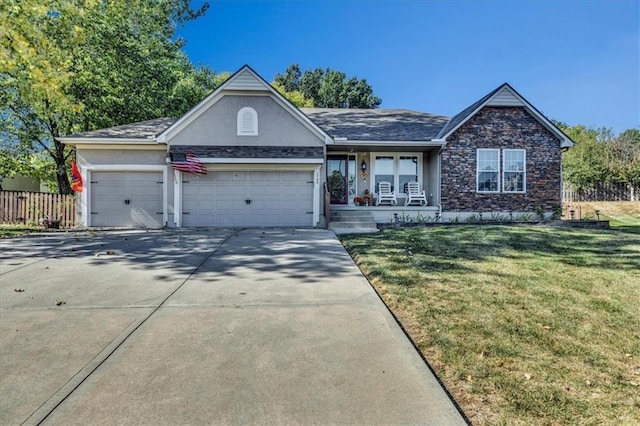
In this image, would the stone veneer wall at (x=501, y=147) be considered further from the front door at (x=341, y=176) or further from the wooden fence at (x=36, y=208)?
the wooden fence at (x=36, y=208)

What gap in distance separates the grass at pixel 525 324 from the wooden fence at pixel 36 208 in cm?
1239

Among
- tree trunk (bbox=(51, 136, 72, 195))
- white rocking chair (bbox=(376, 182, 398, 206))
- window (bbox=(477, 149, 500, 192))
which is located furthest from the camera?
tree trunk (bbox=(51, 136, 72, 195))

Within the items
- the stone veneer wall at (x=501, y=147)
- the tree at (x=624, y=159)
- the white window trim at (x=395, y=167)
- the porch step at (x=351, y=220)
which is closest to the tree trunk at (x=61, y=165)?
the porch step at (x=351, y=220)

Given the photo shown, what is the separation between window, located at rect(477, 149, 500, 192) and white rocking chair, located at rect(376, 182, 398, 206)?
131 inches

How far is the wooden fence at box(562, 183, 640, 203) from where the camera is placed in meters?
27.5

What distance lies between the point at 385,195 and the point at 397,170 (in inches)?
54.7

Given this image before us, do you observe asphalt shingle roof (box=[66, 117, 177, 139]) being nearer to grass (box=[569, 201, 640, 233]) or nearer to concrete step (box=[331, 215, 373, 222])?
concrete step (box=[331, 215, 373, 222])

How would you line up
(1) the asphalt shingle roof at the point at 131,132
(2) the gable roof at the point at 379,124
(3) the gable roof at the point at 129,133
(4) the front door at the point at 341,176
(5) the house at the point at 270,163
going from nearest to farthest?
(5) the house at the point at 270,163
(3) the gable roof at the point at 129,133
(1) the asphalt shingle roof at the point at 131,132
(2) the gable roof at the point at 379,124
(4) the front door at the point at 341,176

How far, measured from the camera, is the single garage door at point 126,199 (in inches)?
529

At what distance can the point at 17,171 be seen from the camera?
776 inches

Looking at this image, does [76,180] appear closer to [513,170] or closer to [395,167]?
[395,167]

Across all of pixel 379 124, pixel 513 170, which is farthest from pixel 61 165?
pixel 513 170

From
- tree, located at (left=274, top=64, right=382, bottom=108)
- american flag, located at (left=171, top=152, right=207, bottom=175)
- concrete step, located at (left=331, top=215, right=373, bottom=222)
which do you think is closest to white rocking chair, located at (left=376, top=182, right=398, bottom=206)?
concrete step, located at (left=331, top=215, right=373, bottom=222)

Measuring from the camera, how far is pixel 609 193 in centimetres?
2795
